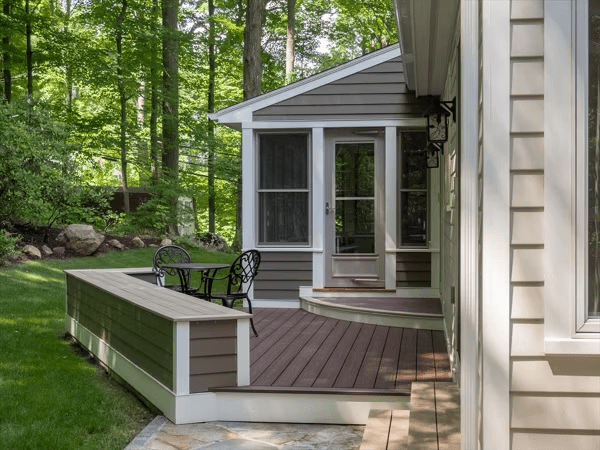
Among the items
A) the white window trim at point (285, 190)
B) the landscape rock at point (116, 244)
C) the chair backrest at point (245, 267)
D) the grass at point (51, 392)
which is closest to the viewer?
the grass at point (51, 392)

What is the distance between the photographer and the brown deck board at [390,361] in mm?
5079

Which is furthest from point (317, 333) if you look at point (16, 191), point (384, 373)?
point (16, 191)

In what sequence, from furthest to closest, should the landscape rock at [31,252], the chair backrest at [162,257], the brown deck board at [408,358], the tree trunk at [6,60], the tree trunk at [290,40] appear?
the tree trunk at [290,40], the tree trunk at [6,60], the landscape rock at [31,252], the chair backrest at [162,257], the brown deck board at [408,358]

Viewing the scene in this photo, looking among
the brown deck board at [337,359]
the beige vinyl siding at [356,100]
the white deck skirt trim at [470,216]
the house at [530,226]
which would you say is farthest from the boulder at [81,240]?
the white deck skirt trim at [470,216]

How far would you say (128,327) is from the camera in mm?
5801

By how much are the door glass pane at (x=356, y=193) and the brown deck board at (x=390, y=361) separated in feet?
6.52

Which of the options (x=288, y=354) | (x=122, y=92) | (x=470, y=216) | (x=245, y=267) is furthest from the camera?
(x=122, y=92)

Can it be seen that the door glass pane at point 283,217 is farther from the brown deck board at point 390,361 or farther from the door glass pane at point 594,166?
the door glass pane at point 594,166

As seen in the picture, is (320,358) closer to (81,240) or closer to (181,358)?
(181,358)

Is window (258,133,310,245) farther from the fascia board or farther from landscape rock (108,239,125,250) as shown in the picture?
landscape rock (108,239,125,250)

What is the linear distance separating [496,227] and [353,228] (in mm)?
6455

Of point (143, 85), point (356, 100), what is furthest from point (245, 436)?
point (143, 85)

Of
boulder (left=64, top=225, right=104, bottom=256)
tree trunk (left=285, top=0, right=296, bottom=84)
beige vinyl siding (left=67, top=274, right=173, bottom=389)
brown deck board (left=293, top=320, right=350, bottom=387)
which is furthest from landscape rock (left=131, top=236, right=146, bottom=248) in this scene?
brown deck board (left=293, top=320, right=350, bottom=387)

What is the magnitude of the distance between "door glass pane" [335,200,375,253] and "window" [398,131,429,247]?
40 centimetres
